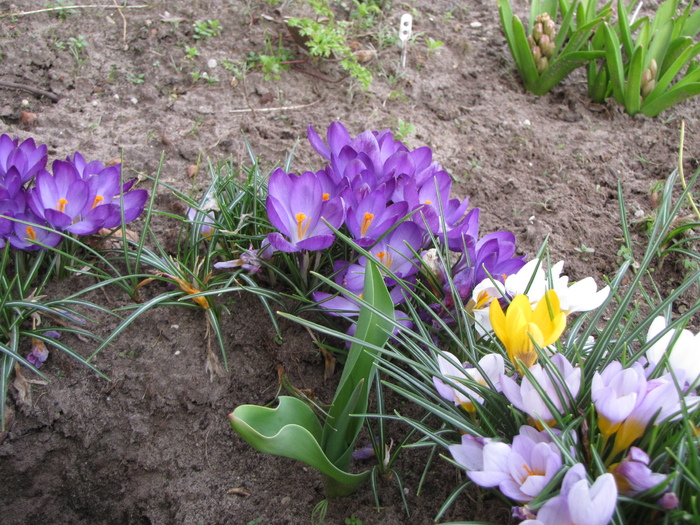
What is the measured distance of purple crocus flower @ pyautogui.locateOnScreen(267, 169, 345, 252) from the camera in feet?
4.21

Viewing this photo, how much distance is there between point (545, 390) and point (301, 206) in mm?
709

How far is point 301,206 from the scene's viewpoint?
132cm

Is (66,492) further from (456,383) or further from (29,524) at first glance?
(456,383)

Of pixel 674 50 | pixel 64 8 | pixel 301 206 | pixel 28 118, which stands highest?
pixel 674 50

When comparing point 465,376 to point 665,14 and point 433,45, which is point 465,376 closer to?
point 433,45

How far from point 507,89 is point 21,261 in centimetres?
205

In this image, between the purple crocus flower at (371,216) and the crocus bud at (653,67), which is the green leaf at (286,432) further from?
the crocus bud at (653,67)

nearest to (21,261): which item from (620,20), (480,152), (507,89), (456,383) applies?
(456,383)

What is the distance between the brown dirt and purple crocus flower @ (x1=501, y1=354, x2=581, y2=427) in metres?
0.31

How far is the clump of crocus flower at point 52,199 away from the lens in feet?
4.44

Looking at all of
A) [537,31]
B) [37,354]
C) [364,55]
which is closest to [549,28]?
[537,31]

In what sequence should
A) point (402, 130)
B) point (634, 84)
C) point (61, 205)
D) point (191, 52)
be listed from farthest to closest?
1. point (191, 52)
2. point (634, 84)
3. point (402, 130)
4. point (61, 205)

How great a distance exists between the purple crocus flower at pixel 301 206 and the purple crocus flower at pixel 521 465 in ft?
2.09

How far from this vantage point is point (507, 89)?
2471mm
